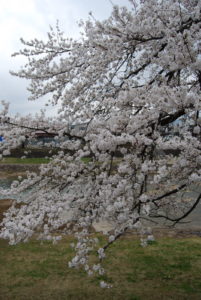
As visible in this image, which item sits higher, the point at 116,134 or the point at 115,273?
the point at 116,134

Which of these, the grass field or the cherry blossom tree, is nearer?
the cherry blossom tree

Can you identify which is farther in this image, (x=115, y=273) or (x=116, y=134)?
(x=115, y=273)

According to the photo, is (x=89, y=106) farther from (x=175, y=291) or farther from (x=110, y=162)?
(x=175, y=291)

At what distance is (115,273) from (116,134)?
3.56 metres

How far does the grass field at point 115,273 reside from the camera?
491 centimetres

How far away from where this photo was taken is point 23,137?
383 cm

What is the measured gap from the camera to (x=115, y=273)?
5.58m

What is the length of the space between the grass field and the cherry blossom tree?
145 centimetres

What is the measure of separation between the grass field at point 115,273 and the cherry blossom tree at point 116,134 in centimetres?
145

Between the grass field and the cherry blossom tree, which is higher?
the cherry blossom tree

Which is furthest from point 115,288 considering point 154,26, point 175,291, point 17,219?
point 154,26

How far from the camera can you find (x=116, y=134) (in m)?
2.99

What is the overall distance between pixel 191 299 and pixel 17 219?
3057mm

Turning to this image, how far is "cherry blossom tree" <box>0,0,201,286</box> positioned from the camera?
2750mm
